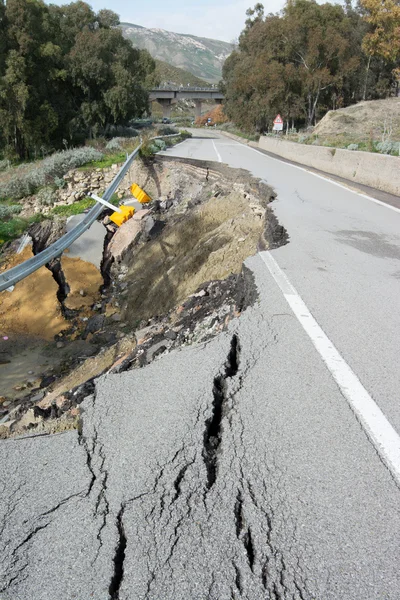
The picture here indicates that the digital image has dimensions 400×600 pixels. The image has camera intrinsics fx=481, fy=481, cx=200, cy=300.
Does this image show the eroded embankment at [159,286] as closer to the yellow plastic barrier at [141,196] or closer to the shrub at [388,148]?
the yellow plastic barrier at [141,196]

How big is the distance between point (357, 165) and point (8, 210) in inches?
474

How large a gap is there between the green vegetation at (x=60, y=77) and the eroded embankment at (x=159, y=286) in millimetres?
20074

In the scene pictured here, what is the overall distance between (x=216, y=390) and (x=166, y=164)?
16676 millimetres

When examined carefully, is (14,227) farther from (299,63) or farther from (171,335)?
(299,63)

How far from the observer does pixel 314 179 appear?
615 inches

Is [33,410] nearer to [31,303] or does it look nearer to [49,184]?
[31,303]

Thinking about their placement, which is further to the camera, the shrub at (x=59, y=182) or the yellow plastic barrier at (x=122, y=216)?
the shrub at (x=59, y=182)

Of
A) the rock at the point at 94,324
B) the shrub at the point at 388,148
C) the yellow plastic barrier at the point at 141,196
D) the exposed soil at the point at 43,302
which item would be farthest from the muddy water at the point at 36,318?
the shrub at the point at 388,148

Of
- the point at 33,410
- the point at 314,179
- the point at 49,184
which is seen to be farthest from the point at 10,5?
the point at 33,410

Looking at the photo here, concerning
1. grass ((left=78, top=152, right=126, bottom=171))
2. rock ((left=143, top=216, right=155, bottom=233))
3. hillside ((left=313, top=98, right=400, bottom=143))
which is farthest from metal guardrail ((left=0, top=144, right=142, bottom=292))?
hillside ((left=313, top=98, right=400, bottom=143))

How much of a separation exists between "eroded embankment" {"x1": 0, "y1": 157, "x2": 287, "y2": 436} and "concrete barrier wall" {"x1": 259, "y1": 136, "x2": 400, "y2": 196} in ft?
11.3

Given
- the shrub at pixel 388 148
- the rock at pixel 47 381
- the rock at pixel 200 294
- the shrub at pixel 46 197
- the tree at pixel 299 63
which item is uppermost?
the tree at pixel 299 63

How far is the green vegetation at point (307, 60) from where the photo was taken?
41969mm

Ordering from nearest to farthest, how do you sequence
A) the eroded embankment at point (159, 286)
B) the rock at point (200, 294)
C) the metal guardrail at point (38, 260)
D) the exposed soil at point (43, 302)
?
1. the eroded embankment at point (159, 286)
2. the rock at point (200, 294)
3. the metal guardrail at point (38, 260)
4. the exposed soil at point (43, 302)
